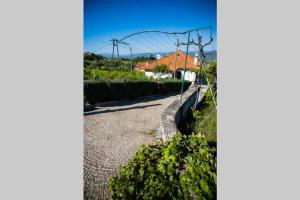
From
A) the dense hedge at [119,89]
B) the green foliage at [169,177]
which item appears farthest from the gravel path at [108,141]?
the dense hedge at [119,89]

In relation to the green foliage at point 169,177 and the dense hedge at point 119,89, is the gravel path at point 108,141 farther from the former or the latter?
the dense hedge at point 119,89

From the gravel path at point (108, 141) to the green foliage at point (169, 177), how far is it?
42.6 inches

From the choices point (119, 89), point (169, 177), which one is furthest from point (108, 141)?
point (119, 89)

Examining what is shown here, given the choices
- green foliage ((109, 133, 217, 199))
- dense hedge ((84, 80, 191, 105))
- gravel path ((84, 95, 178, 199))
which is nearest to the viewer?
green foliage ((109, 133, 217, 199))

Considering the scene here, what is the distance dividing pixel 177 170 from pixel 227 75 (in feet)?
3.69

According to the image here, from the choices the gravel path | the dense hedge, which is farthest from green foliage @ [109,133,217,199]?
the dense hedge

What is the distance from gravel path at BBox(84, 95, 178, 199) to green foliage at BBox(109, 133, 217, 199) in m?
1.08

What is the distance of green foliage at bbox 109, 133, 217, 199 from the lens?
7.57 feet

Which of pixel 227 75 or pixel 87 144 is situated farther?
pixel 87 144

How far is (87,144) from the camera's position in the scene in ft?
16.4

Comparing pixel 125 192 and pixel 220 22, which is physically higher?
pixel 220 22

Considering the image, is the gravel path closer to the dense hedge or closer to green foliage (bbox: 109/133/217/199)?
green foliage (bbox: 109/133/217/199)

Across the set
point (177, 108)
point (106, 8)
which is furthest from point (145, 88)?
point (106, 8)

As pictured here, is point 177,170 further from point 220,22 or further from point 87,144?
point 87,144
